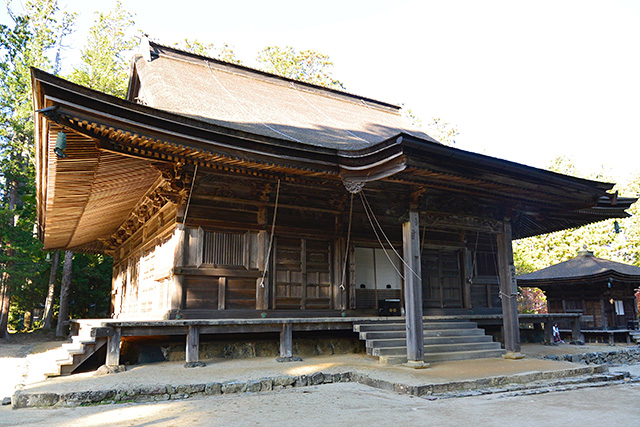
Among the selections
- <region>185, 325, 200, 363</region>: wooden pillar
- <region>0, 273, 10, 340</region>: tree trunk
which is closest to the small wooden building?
<region>185, 325, 200, 363</region>: wooden pillar

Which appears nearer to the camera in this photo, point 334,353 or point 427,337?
point 427,337

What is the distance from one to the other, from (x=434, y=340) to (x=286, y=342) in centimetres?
297

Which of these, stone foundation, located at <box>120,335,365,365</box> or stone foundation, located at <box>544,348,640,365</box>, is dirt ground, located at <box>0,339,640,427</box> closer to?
stone foundation, located at <box>120,335,365,365</box>

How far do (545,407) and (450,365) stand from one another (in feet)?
8.37

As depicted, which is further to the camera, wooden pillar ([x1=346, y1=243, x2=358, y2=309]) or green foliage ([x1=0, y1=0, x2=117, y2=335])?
green foliage ([x1=0, y1=0, x2=117, y2=335])

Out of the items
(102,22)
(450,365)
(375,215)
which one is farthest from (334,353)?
(102,22)

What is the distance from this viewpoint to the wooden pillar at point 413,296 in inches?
307

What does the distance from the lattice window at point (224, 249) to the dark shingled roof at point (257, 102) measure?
2.24 metres

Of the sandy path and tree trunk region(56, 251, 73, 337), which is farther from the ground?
tree trunk region(56, 251, 73, 337)

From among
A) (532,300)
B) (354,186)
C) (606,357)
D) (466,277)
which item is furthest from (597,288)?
(354,186)

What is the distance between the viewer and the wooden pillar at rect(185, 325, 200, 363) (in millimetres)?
7711

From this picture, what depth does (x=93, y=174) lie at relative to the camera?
8.04 meters

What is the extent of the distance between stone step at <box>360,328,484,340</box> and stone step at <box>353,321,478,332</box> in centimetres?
14

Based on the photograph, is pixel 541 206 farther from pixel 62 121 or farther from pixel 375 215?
pixel 62 121
